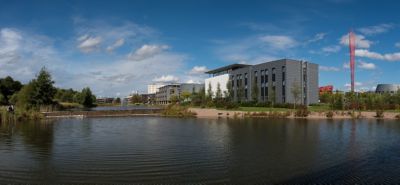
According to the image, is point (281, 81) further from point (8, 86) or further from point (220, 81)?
point (8, 86)

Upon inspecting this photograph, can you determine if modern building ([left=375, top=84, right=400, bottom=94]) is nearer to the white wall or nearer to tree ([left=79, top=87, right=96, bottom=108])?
the white wall

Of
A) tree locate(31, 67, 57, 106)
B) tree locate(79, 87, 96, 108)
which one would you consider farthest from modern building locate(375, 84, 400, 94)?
tree locate(31, 67, 57, 106)

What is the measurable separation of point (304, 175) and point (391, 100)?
62745 millimetres

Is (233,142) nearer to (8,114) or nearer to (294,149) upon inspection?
(294,149)

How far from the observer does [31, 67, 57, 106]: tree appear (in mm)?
54644

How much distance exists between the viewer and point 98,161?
14555 mm

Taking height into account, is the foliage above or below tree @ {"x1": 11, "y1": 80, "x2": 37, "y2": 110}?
below

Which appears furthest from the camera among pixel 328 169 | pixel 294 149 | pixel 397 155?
pixel 294 149

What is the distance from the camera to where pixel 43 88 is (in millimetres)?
55375

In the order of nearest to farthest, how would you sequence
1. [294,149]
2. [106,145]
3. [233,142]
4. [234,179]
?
[234,179] → [294,149] → [106,145] → [233,142]

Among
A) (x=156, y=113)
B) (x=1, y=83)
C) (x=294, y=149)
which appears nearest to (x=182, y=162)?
(x=294, y=149)

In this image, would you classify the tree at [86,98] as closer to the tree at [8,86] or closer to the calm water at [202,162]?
the tree at [8,86]

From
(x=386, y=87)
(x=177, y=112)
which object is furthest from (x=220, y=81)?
(x=386, y=87)

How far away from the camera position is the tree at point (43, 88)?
54.6 m
